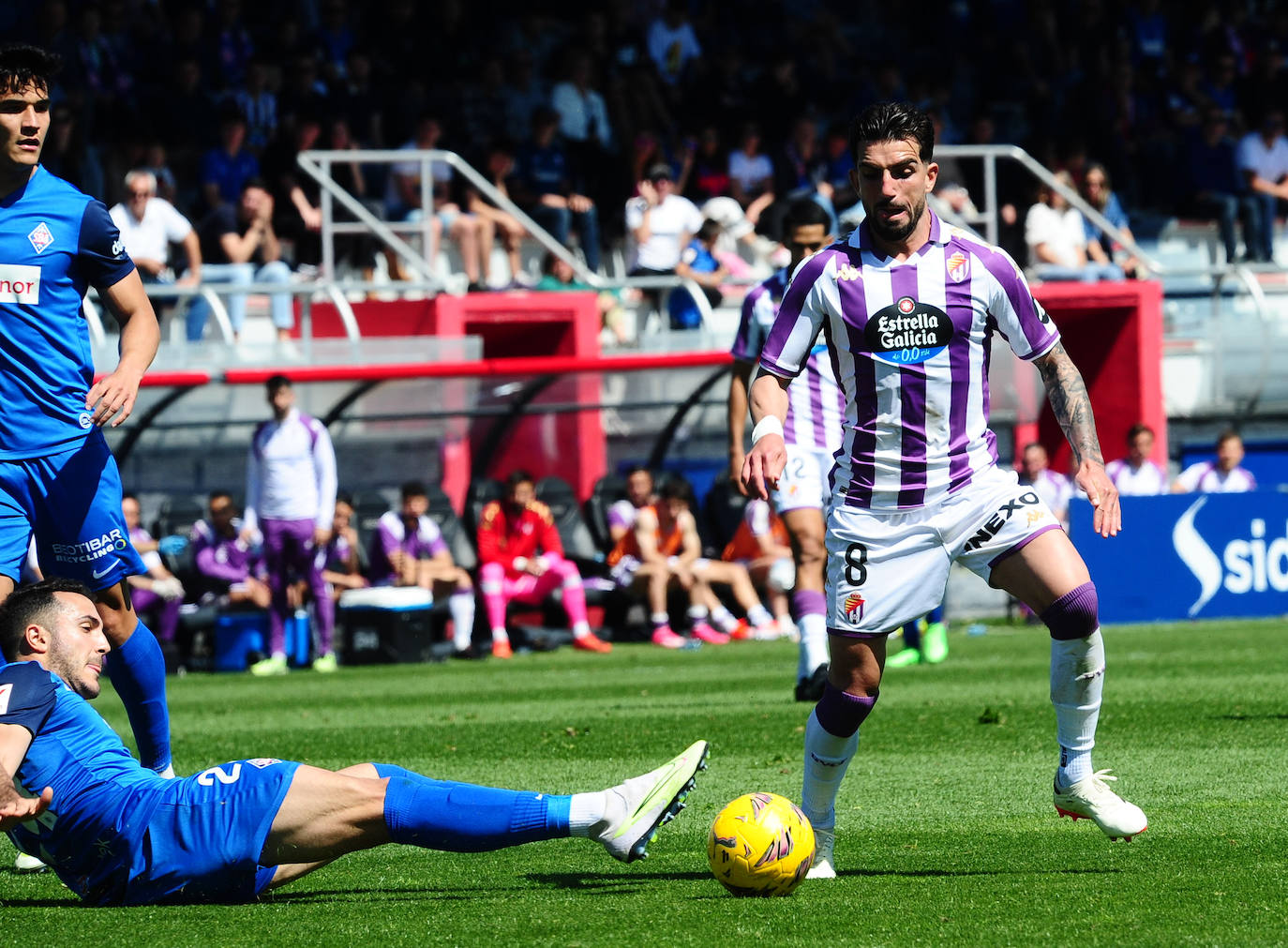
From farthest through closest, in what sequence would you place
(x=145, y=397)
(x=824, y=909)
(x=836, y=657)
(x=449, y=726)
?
(x=145, y=397)
(x=449, y=726)
(x=836, y=657)
(x=824, y=909)

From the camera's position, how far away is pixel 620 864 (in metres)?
5.74

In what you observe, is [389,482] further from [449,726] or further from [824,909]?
[824,909]

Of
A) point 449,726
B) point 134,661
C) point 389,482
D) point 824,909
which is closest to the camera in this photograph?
point 824,909

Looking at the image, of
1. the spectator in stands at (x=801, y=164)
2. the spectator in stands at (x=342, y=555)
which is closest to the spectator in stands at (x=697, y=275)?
the spectator in stands at (x=801, y=164)

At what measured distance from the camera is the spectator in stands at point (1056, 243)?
19.7 meters

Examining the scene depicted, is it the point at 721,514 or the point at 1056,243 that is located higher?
the point at 1056,243

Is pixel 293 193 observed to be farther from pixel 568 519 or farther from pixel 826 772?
pixel 826 772

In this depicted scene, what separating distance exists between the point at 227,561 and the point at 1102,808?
1174cm

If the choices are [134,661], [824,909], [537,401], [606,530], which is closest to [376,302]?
[537,401]

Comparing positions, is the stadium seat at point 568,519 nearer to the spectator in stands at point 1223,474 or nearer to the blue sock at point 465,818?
the spectator in stands at point 1223,474

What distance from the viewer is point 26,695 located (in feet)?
15.4

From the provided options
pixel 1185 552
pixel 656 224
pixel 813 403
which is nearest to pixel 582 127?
pixel 656 224

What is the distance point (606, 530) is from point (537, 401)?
135 cm

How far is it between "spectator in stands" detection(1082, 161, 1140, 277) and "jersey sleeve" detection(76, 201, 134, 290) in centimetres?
1514
